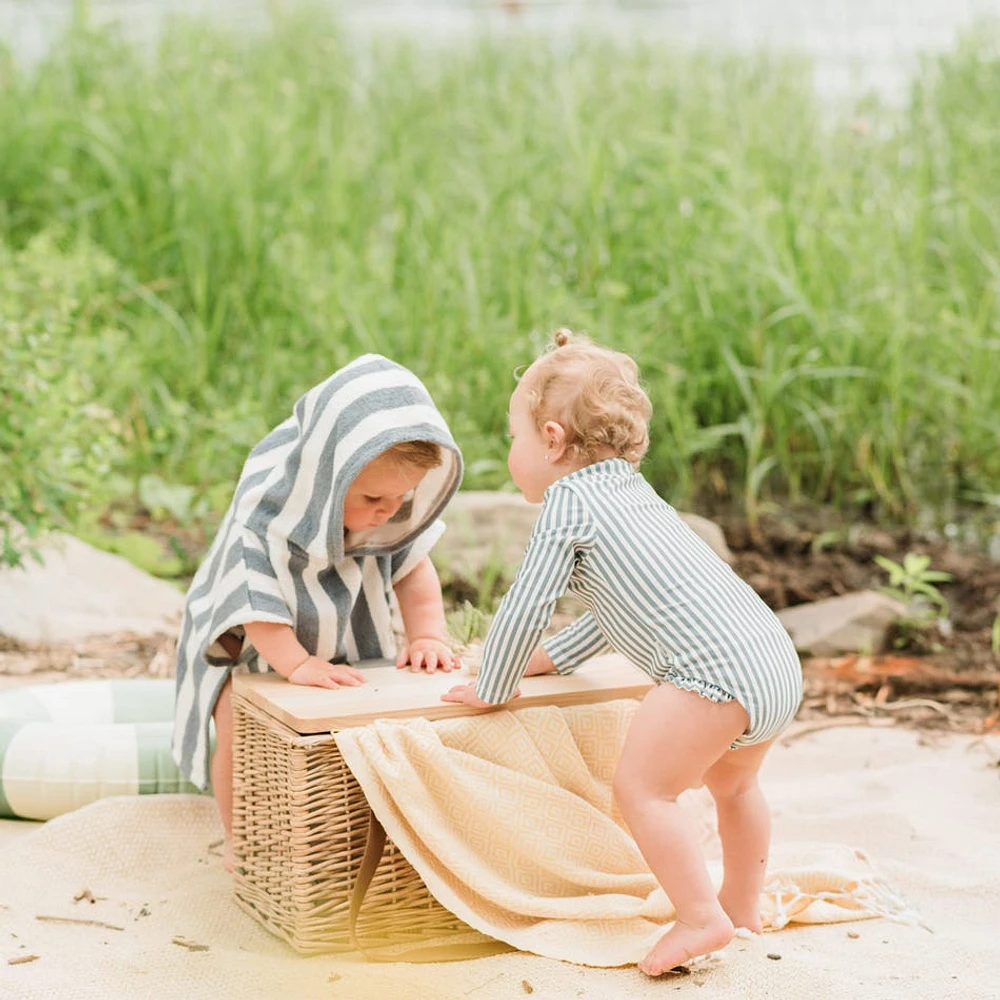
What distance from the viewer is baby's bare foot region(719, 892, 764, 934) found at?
2432mm

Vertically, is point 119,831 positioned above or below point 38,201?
below

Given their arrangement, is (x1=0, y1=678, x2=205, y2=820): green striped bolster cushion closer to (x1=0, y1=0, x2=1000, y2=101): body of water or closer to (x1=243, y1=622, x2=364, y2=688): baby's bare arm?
(x1=243, y1=622, x2=364, y2=688): baby's bare arm

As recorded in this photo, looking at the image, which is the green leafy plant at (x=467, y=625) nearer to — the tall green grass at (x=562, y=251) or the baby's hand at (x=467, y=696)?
the baby's hand at (x=467, y=696)

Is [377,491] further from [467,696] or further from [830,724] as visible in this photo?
[830,724]

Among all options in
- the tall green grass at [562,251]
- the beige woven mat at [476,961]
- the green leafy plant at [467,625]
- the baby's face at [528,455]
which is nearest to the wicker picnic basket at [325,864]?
the beige woven mat at [476,961]

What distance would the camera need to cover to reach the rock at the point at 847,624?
4148 mm

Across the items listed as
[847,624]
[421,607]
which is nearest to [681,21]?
[847,624]

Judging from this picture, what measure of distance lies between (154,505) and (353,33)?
3.89 metres

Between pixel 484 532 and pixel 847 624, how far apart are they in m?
1.09

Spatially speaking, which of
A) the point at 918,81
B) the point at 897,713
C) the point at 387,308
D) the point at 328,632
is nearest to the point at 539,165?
the point at 387,308

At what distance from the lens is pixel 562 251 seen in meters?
5.58

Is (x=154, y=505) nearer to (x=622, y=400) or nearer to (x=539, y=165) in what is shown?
(x=539, y=165)

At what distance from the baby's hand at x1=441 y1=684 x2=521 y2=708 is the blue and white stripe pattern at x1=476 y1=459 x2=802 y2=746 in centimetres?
2

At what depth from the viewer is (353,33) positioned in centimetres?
789
